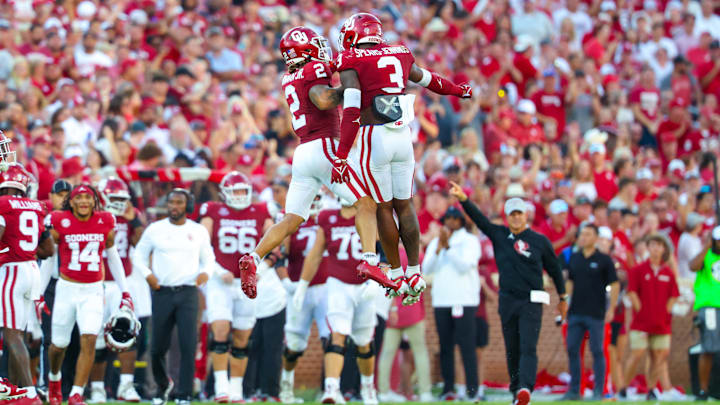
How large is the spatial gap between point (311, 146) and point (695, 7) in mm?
15741

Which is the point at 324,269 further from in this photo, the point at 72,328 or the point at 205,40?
the point at 205,40

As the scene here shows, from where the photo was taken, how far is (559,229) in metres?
15.0

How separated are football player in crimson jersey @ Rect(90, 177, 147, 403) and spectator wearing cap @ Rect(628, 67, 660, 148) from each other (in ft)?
33.5

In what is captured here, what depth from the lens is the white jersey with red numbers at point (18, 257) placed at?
10.1 meters

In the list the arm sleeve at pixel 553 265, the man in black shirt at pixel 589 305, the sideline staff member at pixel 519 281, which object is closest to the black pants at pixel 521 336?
the sideline staff member at pixel 519 281

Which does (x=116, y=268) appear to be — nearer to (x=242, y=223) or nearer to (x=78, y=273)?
(x=78, y=273)

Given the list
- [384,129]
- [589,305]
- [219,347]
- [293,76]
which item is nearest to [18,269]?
[219,347]

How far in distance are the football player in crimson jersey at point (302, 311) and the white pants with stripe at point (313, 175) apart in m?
2.89

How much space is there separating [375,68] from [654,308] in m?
6.78

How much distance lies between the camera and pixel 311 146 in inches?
368

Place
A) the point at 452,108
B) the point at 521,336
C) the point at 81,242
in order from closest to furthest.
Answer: the point at 81,242 < the point at 521,336 < the point at 452,108

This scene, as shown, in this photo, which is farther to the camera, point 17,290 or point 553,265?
point 553,265

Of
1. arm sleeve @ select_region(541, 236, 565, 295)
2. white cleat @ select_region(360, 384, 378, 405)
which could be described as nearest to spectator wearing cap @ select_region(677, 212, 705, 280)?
arm sleeve @ select_region(541, 236, 565, 295)

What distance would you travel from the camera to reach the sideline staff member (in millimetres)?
11109
